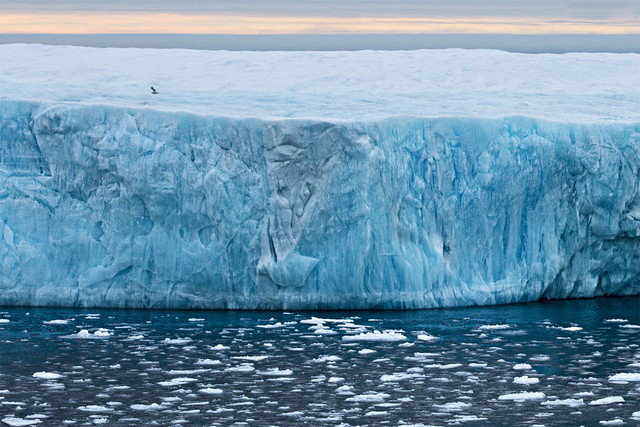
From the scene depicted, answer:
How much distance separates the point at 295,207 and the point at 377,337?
2.24 meters

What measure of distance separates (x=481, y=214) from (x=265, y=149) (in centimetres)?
278

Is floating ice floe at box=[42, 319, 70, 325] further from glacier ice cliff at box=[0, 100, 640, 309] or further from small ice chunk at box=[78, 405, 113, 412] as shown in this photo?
small ice chunk at box=[78, 405, 113, 412]

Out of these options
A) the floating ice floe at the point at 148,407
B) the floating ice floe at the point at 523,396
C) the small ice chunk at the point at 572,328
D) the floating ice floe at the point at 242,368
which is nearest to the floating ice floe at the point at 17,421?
the floating ice floe at the point at 148,407

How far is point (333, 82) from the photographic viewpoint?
55.3 ft

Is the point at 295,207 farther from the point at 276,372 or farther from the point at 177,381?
the point at 177,381

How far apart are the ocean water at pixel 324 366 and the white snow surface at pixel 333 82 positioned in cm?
273

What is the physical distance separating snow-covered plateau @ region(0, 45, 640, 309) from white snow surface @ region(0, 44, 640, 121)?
131 millimetres

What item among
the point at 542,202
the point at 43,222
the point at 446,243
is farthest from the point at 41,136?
the point at 542,202

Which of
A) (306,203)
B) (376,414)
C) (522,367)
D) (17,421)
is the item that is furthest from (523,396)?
(306,203)

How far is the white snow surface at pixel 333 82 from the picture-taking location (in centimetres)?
1501

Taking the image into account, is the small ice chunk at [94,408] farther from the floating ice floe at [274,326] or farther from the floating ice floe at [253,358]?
the floating ice floe at [274,326]

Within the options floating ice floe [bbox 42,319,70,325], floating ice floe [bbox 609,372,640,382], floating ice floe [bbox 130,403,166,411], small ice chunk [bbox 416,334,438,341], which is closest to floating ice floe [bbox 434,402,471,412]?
floating ice floe [bbox 609,372,640,382]

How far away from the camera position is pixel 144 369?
10.8 metres

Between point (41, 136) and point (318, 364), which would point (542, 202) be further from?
point (41, 136)
